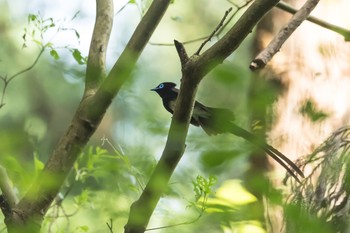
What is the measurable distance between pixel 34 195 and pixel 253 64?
59cm

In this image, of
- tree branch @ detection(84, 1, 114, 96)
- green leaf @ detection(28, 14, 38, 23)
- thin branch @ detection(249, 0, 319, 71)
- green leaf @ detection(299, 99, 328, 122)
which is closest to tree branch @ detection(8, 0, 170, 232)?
tree branch @ detection(84, 1, 114, 96)

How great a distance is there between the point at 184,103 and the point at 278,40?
31 cm

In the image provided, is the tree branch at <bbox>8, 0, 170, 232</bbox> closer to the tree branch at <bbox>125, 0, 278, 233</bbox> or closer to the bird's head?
the bird's head

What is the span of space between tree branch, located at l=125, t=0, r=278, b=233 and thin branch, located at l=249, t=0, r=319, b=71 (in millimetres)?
75

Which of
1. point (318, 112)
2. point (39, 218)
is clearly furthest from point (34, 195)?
point (318, 112)

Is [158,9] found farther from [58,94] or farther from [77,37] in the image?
[58,94]

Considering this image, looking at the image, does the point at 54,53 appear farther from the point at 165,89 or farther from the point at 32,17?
the point at 165,89

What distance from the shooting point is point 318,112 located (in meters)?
0.76

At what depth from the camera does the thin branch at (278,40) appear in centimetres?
141

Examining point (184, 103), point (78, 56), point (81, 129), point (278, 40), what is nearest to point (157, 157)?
point (184, 103)

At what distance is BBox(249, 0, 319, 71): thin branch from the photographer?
1409 millimetres

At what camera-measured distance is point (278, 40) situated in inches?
59.3

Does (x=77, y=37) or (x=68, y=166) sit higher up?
(x=77, y=37)

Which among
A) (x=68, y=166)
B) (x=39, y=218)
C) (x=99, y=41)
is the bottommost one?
(x=39, y=218)
